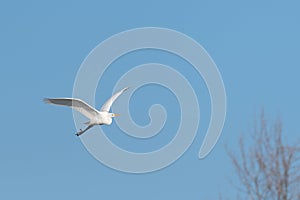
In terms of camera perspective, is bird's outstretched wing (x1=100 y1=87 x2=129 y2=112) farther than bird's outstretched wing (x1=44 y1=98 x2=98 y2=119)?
Yes

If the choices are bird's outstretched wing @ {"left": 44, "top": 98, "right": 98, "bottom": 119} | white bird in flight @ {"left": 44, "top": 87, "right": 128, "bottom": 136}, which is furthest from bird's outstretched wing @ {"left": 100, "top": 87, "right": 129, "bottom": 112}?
bird's outstretched wing @ {"left": 44, "top": 98, "right": 98, "bottom": 119}

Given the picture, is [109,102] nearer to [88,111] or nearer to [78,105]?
[88,111]

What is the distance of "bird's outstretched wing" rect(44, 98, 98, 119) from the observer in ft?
102

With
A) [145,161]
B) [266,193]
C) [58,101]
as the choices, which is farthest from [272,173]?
[58,101]

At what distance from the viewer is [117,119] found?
32.8 m

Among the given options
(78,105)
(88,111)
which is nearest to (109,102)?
(88,111)

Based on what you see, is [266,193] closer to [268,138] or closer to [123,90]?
[268,138]

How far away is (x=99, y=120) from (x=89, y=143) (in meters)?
0.80

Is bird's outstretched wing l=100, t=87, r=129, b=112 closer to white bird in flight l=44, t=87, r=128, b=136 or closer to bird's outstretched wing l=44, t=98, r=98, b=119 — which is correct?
white bird in flight l=44, t=87, r=128, b=136

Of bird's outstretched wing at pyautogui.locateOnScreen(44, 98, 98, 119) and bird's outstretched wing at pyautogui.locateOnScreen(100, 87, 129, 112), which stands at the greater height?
bird's outstretched wing at pyautogui.locateOnScreen(100, 87, 129, 112)

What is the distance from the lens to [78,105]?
104 ft

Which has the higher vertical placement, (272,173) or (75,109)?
(75,109)

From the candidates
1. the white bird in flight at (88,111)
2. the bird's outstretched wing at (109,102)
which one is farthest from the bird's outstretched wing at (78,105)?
the bird's outstretched wing at (109,102)

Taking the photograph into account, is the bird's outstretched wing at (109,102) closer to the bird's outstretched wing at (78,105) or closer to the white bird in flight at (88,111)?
the white bird in flight at (88,111)
